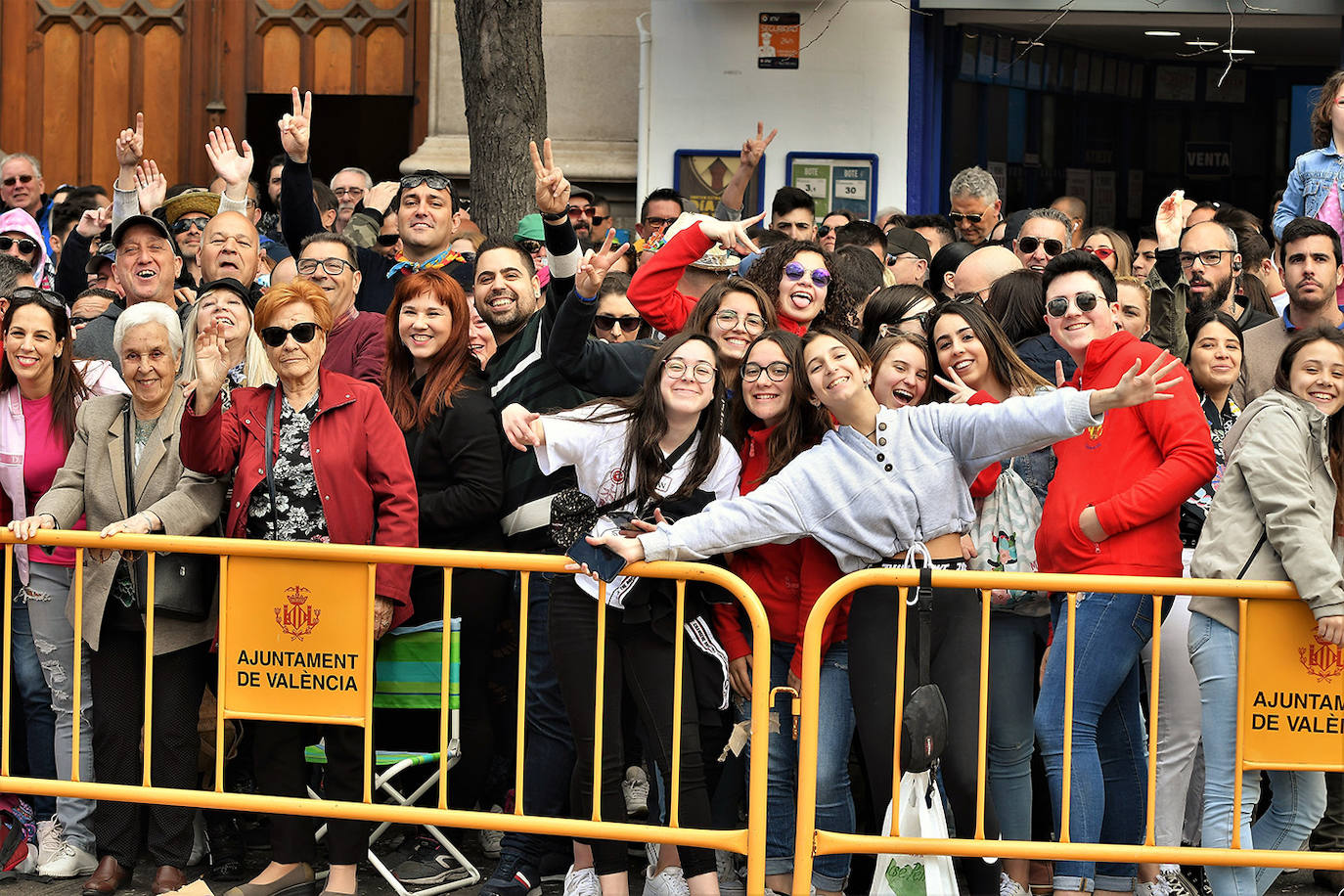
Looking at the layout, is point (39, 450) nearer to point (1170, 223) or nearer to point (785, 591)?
point (785, 591)

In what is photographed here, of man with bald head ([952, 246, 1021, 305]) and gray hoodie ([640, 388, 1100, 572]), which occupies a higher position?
man with bald head ([952, 246, 1021, 305])

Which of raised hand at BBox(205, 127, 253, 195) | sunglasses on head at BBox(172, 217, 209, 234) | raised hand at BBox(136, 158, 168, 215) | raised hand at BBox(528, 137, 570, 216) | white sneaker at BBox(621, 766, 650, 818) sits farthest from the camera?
sunglasses on head at BBox(172, 217, 209, 234)

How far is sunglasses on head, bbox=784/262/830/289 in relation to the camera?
6.54 metres

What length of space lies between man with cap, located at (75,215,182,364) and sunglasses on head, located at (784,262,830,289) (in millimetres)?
2845

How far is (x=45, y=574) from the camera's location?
20.6 feet

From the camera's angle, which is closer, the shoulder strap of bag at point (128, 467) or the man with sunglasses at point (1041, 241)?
the shoulder strap of bag at point (128, 467)

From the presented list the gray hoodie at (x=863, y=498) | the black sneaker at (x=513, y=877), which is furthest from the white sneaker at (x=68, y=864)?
the gray hoodie at (x=863, y=498)

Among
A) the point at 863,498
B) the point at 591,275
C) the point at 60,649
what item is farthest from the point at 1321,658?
the point at 60,649

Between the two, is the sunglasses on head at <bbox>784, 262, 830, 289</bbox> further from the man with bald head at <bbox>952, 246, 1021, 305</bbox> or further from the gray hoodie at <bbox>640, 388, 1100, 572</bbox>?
the gray hoodie at <bbox>640, 388, 1100, 572</bbox>

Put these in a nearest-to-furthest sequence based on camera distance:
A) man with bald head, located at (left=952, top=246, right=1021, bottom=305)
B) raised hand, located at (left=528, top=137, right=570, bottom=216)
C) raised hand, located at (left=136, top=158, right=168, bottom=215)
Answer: raised hand, located at (left=528, top=137, right=570, bottom=216) < man with bald head, located at (left=952, top=246, right=1021, bottom=305) < raised hand, located at (left=136, top=158, right=168, bottom=215)

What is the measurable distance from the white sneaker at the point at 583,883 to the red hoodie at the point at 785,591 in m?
0.97

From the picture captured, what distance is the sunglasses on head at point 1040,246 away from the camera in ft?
26.4

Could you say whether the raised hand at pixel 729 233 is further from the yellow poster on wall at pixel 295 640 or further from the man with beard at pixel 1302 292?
the man with beard at pixel 1302 292

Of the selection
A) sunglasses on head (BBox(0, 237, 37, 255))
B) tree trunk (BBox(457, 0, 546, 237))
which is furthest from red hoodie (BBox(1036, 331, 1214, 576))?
sunglasses on head (BBox(0, 237, 37, 255))
